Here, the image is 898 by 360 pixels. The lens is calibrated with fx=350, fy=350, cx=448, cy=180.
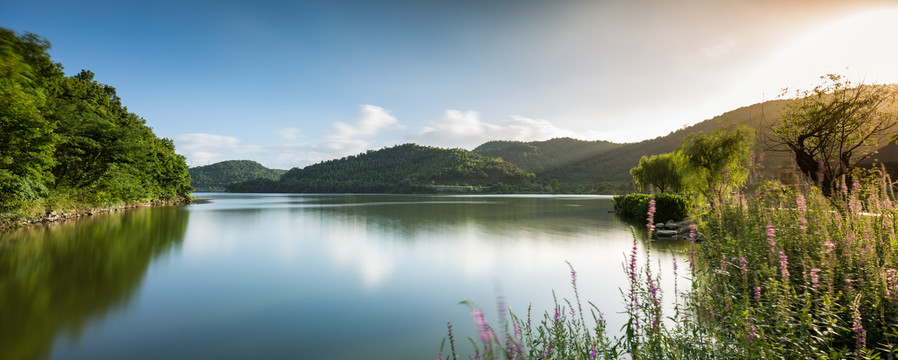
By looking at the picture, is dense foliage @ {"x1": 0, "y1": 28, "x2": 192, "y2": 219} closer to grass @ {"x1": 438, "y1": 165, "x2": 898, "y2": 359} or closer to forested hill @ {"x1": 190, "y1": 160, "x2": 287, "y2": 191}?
grass @ {"x1": 438, "y1": 165, "x2": 898, "y2": 359}

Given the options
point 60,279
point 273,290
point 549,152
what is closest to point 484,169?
point 549,152

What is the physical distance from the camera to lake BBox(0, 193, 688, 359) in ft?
16.2

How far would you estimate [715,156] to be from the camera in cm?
1784

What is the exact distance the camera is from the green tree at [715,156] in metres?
17.0

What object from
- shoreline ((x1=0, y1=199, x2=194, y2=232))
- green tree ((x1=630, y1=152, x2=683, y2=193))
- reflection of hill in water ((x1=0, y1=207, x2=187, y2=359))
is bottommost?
reflection of hill in water ((x1=0, y1=207, x2=187, y2=359))

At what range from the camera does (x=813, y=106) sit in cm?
866

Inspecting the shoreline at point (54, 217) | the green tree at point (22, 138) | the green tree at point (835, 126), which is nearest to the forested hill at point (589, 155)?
the green tree at point (835, 126)

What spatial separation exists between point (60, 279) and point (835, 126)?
18.2 m

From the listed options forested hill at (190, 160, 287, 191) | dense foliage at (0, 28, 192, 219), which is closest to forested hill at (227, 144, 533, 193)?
forested hill at (190, 160, 287, 191)

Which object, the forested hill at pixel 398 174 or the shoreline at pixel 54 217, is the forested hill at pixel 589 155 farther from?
the shoreline at pixel 54 217

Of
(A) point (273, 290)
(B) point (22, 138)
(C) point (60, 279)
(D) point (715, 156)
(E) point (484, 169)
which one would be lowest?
(A) point (273, 290)

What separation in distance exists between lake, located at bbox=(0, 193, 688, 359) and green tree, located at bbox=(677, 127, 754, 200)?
776cm

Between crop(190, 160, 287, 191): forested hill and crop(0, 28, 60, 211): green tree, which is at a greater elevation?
crop(190, 160, 287, 191): forested hill

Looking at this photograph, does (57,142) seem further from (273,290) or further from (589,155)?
(589,155)
